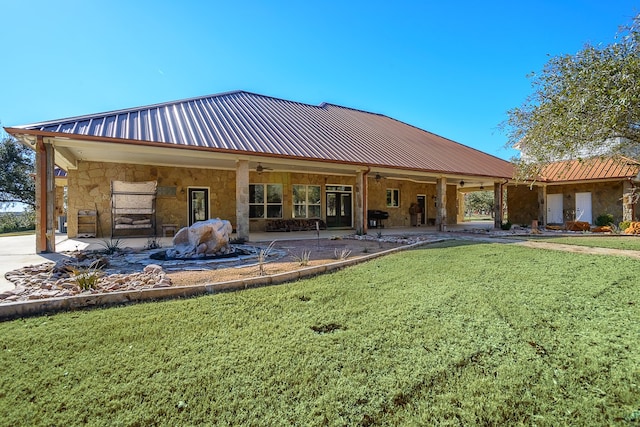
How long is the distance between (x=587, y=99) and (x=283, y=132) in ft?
30.4

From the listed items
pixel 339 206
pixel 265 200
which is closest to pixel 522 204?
pixel 339 206

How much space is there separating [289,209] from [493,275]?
1071 centimetres

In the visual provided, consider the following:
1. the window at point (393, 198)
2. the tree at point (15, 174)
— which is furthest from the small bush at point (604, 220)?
the tree at point (15, 174)

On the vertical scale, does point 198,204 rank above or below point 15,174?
below

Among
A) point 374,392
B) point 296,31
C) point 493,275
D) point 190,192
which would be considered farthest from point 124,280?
point 296,31

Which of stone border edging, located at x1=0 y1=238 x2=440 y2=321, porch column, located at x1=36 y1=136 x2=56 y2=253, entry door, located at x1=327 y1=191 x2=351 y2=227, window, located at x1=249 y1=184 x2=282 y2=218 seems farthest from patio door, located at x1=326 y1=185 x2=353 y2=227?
porch column, located at x1=36 y1=136 x2=56 y2=253

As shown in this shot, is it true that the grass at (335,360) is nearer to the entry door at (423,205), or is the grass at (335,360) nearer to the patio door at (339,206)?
the patio door at (339,206)

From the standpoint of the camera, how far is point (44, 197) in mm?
7535

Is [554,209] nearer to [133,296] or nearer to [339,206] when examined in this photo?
[339,206]

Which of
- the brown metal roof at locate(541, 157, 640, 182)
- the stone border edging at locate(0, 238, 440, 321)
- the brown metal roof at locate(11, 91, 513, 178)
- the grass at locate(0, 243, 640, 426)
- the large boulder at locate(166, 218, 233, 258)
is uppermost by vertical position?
the brown metal roof at locate(11, 91, 513, 178)

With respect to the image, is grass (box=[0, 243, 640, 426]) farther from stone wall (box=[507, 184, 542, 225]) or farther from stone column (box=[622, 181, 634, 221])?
stone wall (box=[507, 184, 542, 225])

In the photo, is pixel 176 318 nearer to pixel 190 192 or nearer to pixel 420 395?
pixel 420 395

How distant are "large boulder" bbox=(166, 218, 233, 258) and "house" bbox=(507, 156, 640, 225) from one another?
1612cm

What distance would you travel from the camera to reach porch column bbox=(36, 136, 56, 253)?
751 centimetres
